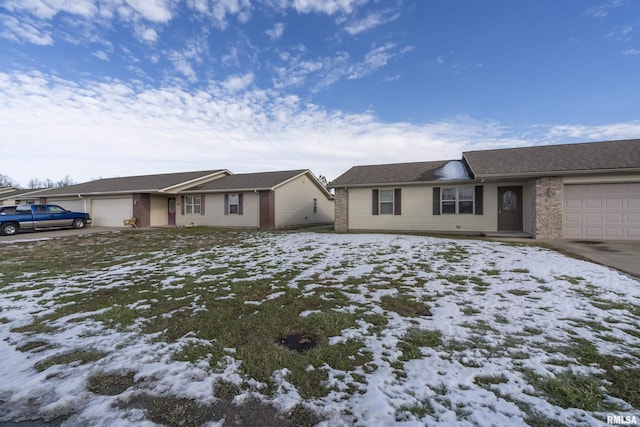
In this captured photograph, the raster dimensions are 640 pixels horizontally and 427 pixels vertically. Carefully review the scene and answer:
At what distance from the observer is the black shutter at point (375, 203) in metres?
15.8

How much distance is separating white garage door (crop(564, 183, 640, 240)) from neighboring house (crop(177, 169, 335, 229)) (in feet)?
48.4

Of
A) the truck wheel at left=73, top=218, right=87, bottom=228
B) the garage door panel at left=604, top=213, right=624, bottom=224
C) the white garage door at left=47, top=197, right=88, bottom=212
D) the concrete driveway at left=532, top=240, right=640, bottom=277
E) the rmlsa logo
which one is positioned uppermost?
the white garage door at left=47, top=197, right=88, bottom=212

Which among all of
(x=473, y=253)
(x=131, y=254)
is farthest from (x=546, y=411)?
(x=131, y=254)

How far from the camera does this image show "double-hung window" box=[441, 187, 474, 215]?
1422cm

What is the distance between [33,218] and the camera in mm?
16922

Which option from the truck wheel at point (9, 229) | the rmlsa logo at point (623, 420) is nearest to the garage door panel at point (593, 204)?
the rmlsa logo at point (623, 420)

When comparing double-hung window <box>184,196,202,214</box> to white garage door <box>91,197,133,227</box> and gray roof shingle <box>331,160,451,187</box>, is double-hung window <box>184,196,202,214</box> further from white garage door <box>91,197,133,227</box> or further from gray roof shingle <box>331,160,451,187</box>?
gray roof shingle <box>331,160,451,187</box>

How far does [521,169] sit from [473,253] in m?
5.97

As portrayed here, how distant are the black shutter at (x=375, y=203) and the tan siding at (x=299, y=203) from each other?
6.60 m

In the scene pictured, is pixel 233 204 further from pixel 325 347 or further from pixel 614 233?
pixel 614 233

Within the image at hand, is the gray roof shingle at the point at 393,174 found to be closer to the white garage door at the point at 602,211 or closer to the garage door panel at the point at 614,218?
the white garage door at the point at 602,211

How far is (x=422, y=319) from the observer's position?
4.07 meters

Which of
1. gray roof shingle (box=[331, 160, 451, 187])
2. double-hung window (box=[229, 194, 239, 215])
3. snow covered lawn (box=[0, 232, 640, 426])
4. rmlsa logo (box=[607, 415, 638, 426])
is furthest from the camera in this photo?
double-hung window (box=[229, 194, 239, 215])

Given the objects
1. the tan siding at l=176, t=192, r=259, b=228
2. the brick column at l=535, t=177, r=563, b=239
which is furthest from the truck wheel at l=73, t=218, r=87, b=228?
the brick column at l=535, t=177, r=563, b=239
